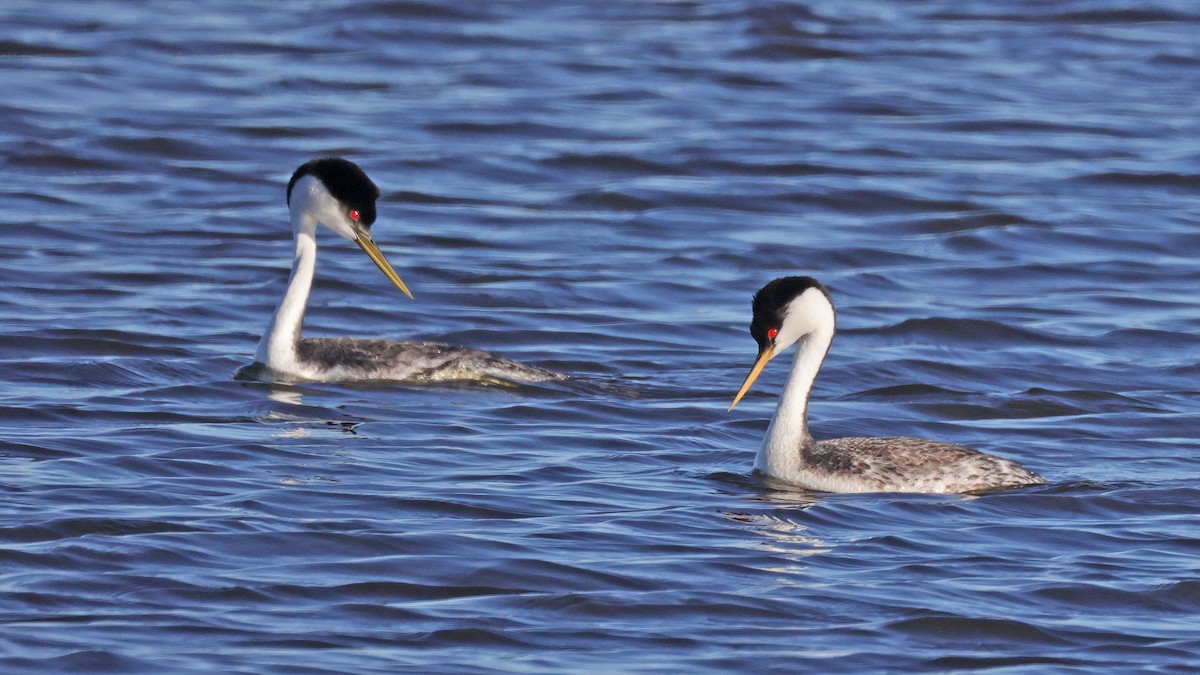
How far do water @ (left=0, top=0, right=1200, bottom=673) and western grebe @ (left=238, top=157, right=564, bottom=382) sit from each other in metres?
0.16

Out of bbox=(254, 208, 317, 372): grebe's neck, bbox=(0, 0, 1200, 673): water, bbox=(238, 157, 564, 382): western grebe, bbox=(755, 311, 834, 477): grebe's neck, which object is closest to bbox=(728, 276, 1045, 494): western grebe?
bbox=(755, 311, 834, 477): grebe's neck

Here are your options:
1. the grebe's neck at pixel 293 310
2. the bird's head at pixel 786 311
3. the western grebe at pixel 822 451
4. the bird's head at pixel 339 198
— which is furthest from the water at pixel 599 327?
the bird's head at pixel 339 198

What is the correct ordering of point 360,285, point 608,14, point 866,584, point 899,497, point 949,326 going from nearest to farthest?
point 866,584
point 899,497
point 949,326
point 360,285
point 608,14

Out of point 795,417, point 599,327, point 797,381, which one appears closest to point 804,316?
point 797,381

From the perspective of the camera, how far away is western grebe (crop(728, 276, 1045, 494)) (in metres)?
10.4

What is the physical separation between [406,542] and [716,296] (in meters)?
7.02

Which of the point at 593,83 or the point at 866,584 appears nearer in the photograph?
the point at 866,584

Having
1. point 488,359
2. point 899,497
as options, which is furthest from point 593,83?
point 899,497

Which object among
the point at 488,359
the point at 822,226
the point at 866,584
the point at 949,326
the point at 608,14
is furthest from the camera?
the point at 608,14

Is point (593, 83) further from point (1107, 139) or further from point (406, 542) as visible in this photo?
point (406, 542)

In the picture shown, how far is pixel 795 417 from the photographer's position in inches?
423

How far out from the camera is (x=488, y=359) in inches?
522

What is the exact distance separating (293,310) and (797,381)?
12.2 feet

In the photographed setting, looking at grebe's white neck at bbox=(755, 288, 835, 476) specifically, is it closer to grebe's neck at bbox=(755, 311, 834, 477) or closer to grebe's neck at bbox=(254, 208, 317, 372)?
grebe's neck at bbox=(755, 311, 834, 477)
